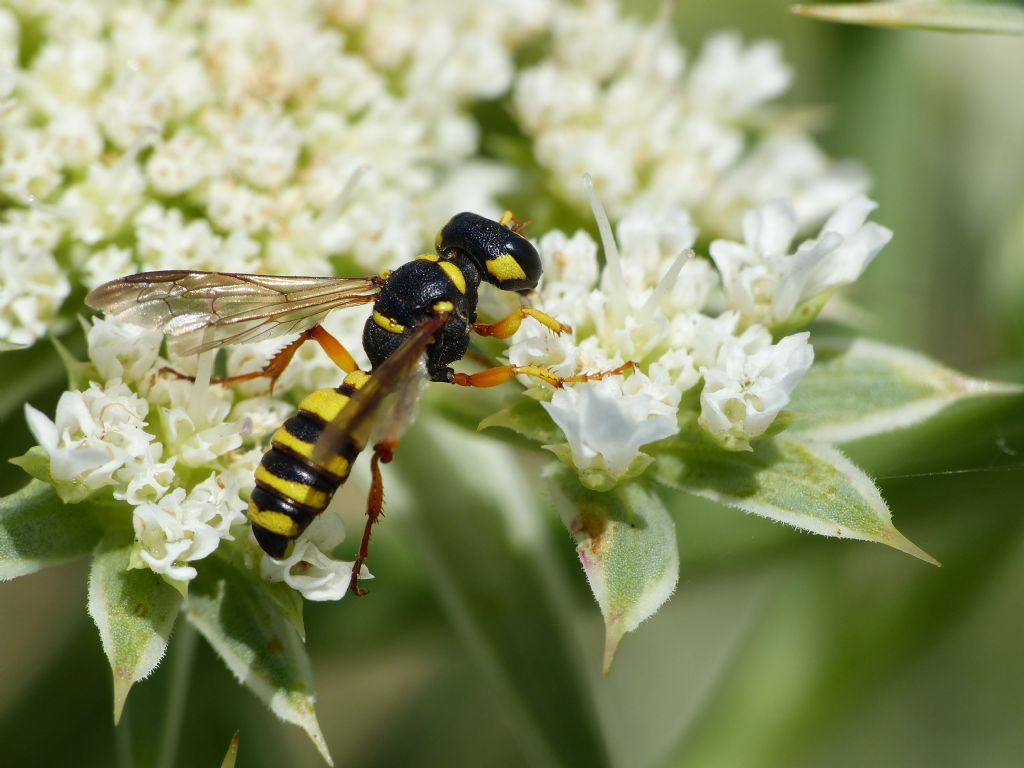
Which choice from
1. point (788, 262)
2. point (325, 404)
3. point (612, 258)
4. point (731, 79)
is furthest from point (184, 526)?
point (731, 79)

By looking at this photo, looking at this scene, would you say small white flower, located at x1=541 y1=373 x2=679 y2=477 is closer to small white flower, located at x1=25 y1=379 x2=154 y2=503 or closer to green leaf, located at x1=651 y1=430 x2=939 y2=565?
green leaf, located at x1=651 y1=430 x2=939 y2=565

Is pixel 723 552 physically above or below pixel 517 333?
below

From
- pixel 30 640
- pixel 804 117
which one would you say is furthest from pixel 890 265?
pixel 30 640

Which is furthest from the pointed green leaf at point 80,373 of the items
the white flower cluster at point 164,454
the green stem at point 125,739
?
the green stem at point 125,739

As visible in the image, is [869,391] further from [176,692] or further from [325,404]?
[176,692]

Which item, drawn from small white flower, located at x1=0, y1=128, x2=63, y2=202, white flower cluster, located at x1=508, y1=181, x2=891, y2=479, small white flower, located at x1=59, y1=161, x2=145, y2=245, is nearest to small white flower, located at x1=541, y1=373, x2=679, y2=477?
white flower cluster, located at x1=508, y1=181, x2=891, y2=479

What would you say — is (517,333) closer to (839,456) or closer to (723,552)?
(839,456)
